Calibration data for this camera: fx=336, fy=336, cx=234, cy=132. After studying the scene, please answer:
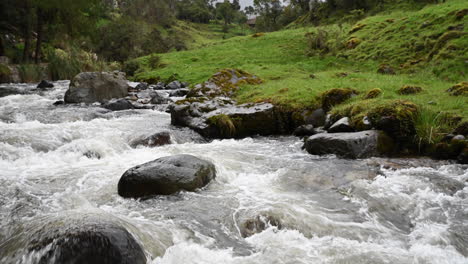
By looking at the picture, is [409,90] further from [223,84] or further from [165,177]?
[165,177]

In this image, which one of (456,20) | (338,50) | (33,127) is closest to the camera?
(33,127)

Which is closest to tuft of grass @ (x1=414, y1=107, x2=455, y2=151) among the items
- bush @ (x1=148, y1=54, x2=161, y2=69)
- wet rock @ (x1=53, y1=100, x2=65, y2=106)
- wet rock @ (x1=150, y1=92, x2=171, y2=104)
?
wet rock @ (x1=150, y1=92, x2=171, y2=104)

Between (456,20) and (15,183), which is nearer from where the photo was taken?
(15,183)

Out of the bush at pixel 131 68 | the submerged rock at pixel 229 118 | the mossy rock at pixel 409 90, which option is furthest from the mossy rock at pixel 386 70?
the bush at pixel 131 68

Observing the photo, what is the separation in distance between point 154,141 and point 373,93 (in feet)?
24.6

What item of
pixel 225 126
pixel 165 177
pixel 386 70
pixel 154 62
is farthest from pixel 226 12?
pixel 165 177

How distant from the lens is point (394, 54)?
66.7 ft

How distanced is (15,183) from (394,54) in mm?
20416

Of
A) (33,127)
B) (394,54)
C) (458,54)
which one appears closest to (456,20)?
(394,54)

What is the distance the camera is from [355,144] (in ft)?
28.2

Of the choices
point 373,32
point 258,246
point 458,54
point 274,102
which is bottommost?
point 258,246

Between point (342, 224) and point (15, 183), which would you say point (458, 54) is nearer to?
point (342, 224)

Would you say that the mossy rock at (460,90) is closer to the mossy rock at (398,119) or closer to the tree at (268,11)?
the mossy rock at (398,119)

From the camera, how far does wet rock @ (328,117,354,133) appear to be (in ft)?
31.8
